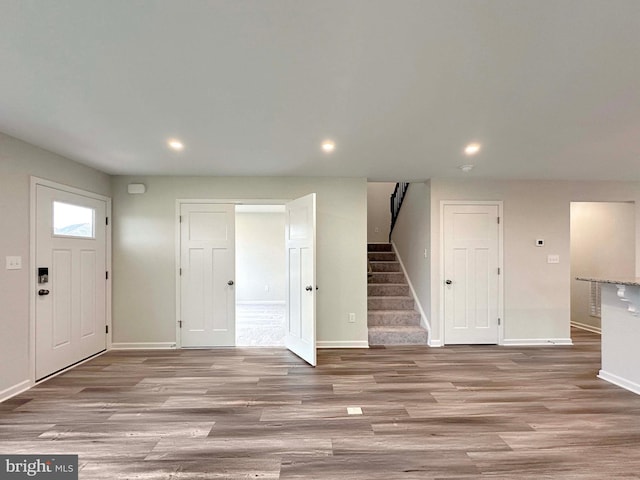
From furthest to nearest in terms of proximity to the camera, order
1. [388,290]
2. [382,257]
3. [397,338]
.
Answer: [382,257], [388,290], [397,338]

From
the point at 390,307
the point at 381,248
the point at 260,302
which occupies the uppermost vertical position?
the point at 381,248

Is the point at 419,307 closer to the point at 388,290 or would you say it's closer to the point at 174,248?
the point at 388,290

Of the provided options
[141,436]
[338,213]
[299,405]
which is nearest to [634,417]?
[299,405]

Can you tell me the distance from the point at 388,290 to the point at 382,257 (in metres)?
1.01

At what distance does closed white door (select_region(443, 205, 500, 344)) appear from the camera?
479 cm

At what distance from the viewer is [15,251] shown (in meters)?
3.12

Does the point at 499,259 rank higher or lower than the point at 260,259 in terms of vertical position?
higher

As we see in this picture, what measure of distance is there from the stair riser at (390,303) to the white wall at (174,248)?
0.71 metres

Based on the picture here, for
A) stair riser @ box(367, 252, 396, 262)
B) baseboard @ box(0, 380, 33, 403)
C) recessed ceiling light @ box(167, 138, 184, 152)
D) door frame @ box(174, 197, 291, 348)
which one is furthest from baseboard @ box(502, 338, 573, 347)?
baseboard @ box(0, 380, 33, 403)

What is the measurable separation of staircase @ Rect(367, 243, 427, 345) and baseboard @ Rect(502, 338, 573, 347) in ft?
4.09

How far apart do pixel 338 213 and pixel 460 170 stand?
1.75m

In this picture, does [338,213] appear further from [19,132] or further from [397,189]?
[19,132]

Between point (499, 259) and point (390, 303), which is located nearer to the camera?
point (499, 259)

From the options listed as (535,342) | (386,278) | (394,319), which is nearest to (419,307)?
(394,319)
